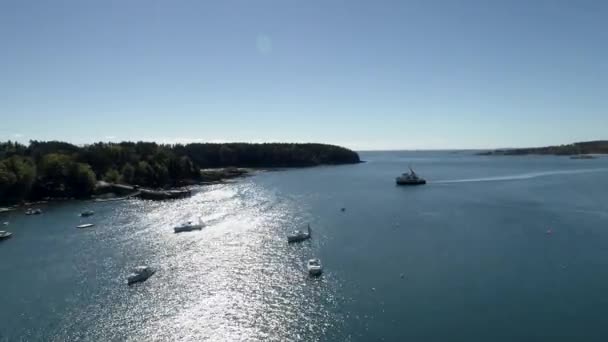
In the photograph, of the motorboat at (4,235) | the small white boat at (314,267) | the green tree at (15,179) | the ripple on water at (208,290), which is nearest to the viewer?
the ripple on water at (208,290)

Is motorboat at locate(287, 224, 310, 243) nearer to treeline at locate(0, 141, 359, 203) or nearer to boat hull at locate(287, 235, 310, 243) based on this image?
boat hull at locate(287, 235, 310, 243)

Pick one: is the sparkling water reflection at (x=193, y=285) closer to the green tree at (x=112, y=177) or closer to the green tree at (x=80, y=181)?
the green tree at (x=80, y=181)

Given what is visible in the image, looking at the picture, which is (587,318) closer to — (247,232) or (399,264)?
(399,264)

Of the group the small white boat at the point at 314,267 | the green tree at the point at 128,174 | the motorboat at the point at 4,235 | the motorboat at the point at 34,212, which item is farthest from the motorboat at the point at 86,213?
the small white boat at the point at 314,267

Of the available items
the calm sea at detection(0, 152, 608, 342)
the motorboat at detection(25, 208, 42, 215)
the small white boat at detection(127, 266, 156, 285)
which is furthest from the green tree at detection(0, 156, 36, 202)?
the small white boat at detection(127, 266, 156, 285)

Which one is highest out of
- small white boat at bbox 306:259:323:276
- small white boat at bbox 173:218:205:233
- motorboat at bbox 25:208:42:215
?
motorboat at bbox 25:208:42:215

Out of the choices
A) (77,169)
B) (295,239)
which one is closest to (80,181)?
(77,169)

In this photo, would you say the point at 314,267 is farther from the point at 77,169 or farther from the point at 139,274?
the point at 77,169

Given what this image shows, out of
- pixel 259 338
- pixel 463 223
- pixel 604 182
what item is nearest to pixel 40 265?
pixel 259 338
